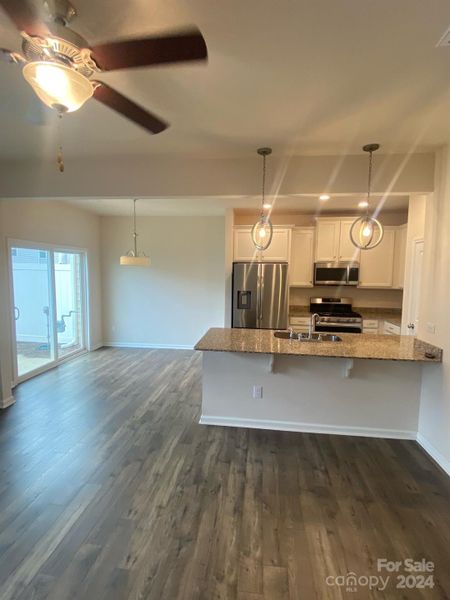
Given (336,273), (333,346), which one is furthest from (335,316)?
(333,346)

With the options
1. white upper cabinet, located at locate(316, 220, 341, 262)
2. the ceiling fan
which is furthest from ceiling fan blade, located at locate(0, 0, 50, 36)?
white upper cabinet, located at locate(316, 220, 341, 262)

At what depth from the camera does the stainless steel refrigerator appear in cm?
500

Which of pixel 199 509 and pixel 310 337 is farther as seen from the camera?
pixel 310 337

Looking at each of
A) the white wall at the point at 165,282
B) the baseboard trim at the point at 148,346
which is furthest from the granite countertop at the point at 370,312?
the baseboard trim at the point at 148,346

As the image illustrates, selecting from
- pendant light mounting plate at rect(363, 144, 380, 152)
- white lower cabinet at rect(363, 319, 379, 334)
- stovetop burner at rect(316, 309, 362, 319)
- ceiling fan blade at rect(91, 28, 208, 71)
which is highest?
pendant light mounting plate at rect(363, 144, 380, 152)

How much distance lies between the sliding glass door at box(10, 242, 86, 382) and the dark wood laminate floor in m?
1.63

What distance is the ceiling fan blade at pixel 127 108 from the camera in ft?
4.97

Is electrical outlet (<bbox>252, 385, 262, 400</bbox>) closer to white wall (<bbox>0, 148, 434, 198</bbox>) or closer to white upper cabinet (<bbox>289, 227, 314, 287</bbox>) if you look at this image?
white wall (<bbox>0, 148, 434, 198</bbox>)

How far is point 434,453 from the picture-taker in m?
2.78

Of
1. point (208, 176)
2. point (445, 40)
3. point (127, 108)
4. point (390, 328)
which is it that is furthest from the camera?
point (390, 328)

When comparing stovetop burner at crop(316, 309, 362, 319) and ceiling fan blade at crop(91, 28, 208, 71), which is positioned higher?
ceiling fan blade at crop(91, 28, 208, 71)

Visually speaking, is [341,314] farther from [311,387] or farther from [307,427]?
[307,427]

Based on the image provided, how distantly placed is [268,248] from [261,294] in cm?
83

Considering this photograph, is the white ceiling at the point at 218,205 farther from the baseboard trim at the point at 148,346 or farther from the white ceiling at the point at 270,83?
the baseboard trim at the point at 148,346
